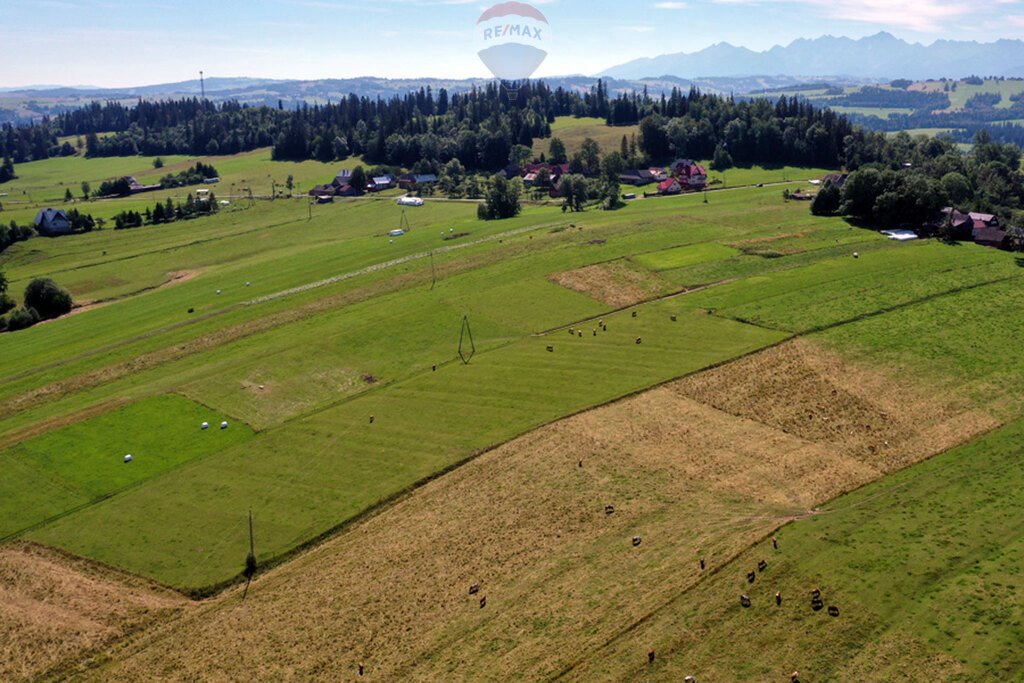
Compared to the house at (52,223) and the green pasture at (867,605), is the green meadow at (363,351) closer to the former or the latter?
the green pasture at (867,605)

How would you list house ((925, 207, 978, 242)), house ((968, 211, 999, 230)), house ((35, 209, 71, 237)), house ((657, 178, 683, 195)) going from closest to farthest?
1. house ((925, 207, 978, 242))
2. house ((968, 211, 999, 230))
3. house ((35, 209, 71, 237))
4. house ((657, 178, 683, 195))

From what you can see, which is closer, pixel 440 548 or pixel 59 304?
pixel 440 548

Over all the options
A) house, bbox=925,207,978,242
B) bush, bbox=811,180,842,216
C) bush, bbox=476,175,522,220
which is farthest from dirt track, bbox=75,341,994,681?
bush, bbox=476,175,522,220

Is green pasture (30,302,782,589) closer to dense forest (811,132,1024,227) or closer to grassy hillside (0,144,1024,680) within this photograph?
grassy hillside (0,144,1024,680)

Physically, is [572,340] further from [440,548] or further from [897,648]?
[897,648]

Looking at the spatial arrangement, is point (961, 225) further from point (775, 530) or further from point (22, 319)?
point (22, 319)

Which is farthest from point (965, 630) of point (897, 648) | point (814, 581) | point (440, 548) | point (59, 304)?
point (59, 304)
